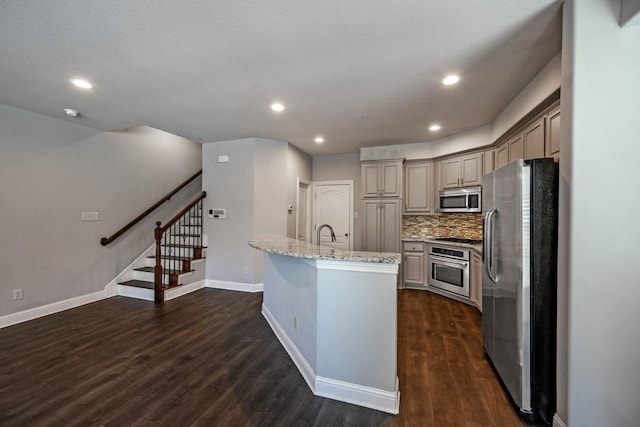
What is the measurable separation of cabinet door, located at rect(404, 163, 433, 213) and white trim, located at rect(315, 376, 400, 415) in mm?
3697

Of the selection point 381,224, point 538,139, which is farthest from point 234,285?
point 538,139

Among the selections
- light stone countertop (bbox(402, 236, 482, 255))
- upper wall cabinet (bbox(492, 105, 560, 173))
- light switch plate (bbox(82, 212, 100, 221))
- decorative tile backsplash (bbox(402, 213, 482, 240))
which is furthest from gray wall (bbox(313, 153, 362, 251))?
light switch plate (bbox(82, 212, 100, 221))

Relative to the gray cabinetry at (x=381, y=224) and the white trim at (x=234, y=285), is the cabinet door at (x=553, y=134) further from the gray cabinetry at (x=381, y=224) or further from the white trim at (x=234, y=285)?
the white trim at (x=234, y=285)

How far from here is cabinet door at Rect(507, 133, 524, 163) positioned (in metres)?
3.18

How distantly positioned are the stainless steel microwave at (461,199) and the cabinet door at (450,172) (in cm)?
11

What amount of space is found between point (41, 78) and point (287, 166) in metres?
3.21

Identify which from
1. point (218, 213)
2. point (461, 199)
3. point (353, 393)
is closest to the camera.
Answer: point (353, 393)

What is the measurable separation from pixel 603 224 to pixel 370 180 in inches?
152

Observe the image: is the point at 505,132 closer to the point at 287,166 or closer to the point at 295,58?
the point at 295,58

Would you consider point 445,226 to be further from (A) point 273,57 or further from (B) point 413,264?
(A) point 273,57

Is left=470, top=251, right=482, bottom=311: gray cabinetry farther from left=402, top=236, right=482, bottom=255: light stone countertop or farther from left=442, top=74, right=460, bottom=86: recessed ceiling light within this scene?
left=442, top=74, right=460, bottom=86: recessed ceiling light

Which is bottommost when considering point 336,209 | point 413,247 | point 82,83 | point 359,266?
point 413,247

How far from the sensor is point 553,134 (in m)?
Result: 2.49

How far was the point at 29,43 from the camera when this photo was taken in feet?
6.89
